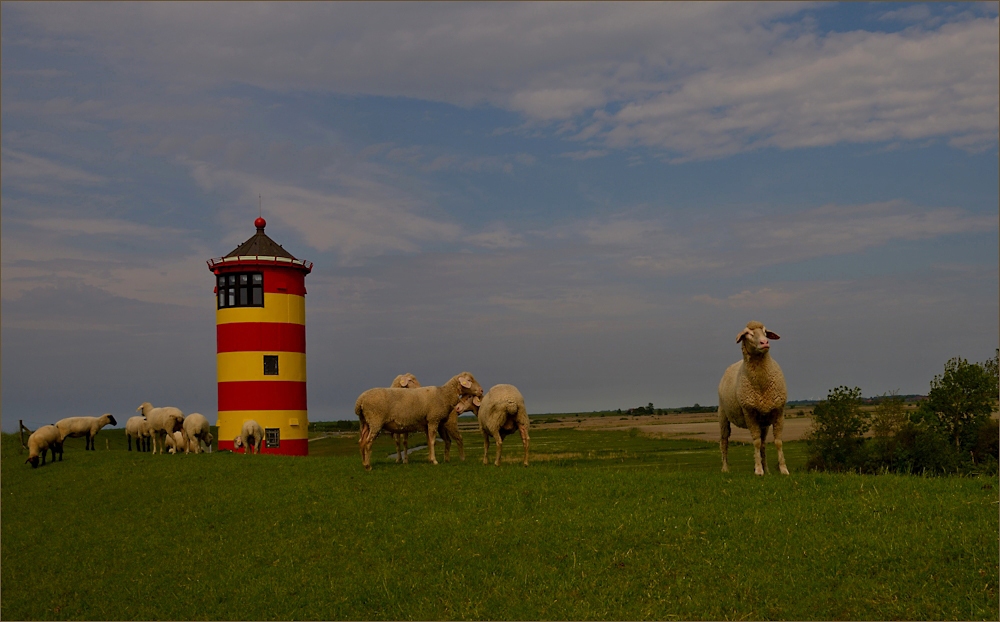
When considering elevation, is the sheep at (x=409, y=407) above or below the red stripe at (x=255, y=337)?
below

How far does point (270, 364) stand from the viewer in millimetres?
35906

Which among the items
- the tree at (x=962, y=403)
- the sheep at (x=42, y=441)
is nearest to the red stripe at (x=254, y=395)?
the sheep at (x=42, y=441)

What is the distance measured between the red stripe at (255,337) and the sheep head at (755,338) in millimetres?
25054

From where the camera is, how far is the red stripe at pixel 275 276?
36.1 metres

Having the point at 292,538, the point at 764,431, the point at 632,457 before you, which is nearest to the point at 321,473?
the point at 292,538

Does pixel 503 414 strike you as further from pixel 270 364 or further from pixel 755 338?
pixel 270 364

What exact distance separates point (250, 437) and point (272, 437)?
6.30ft

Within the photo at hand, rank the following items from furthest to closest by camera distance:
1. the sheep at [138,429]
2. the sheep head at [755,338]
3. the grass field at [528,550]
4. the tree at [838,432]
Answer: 1. the tree at [838,432]
2. the sheep at [138,429]
3. the sheep head at [755,338]
4. the grass field at [528,550]

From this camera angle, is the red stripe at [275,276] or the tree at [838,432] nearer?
the red stripe at [275,276]

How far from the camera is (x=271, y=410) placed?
1405 inches

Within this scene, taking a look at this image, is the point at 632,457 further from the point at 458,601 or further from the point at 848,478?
the point at 458,601

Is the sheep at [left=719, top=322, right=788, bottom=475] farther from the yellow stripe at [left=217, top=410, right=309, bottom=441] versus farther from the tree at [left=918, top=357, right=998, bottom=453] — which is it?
the tree at [left=918, top=357, right=998, bottom=453]

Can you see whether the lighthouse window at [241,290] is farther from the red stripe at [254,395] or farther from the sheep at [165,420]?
the sheep at [165,420]

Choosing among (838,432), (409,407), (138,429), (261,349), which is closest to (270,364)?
(261,349)
